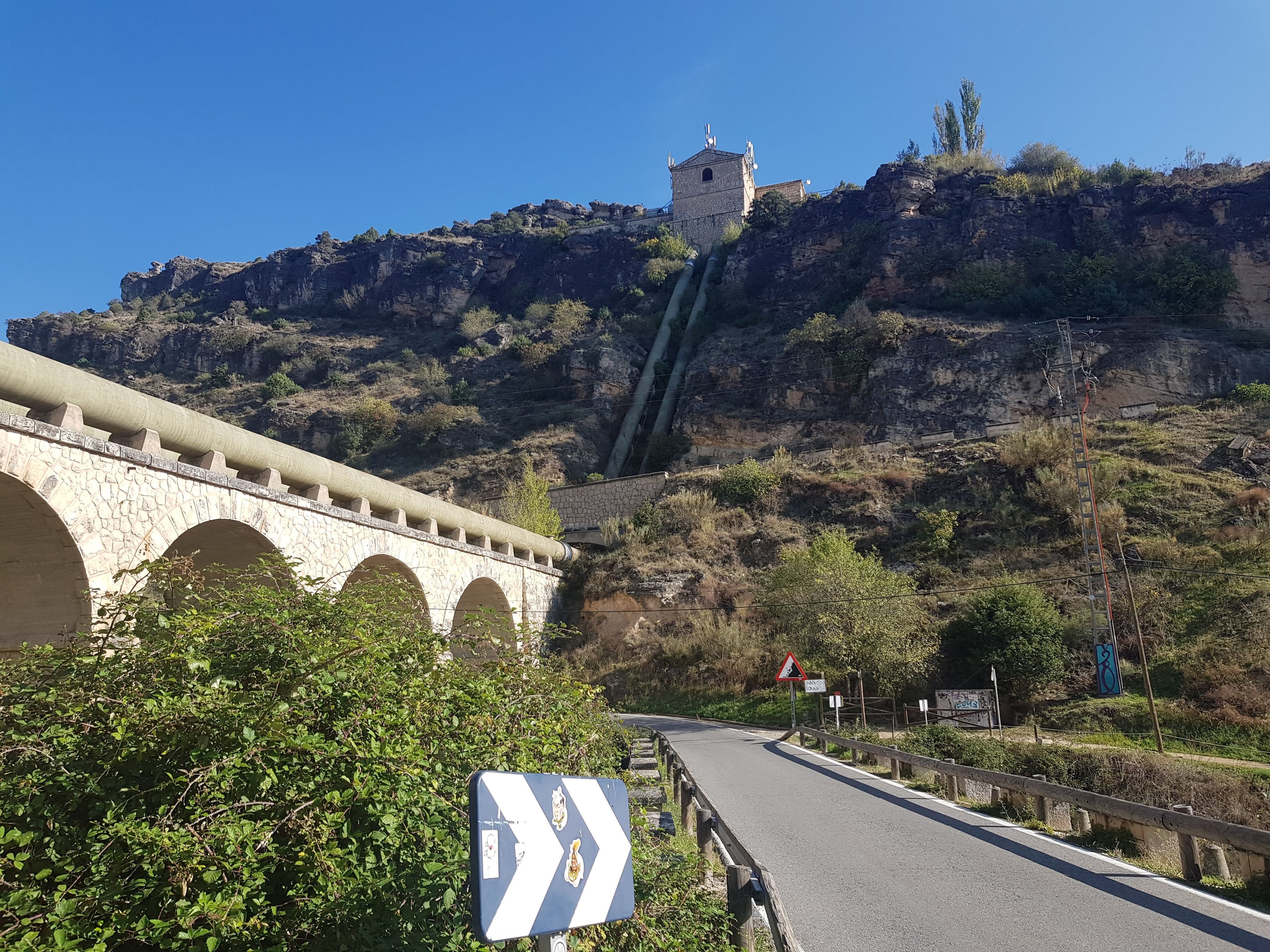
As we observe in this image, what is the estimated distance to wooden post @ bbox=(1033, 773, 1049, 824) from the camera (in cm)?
951

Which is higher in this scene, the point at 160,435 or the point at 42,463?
the point at 160,435

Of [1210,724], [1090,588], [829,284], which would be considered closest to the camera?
[1210,724]

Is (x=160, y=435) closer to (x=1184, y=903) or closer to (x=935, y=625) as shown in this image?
(x=1184, y=903)

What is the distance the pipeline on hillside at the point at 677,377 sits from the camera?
4988 cm

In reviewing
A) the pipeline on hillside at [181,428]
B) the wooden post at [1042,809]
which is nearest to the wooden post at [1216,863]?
the wooden post at [1042,809]

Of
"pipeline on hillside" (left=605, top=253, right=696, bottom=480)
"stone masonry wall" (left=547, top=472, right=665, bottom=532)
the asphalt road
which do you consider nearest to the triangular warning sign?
the asphalt road

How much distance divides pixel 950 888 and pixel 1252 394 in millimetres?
42029

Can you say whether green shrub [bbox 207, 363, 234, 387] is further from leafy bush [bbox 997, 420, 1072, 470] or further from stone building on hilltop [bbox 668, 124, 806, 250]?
leafy bush [bbox 997, 420, 1072, 470]

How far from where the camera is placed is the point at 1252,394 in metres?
38.5

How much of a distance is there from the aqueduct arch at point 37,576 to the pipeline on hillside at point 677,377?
36.6 m

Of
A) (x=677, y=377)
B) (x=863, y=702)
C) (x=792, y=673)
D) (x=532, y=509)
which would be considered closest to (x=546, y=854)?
(x=792, y=673)

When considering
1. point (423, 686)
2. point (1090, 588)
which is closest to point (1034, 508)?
point (1090, 588)

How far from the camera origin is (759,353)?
50.9 metres

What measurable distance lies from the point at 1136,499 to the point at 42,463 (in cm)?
3299
